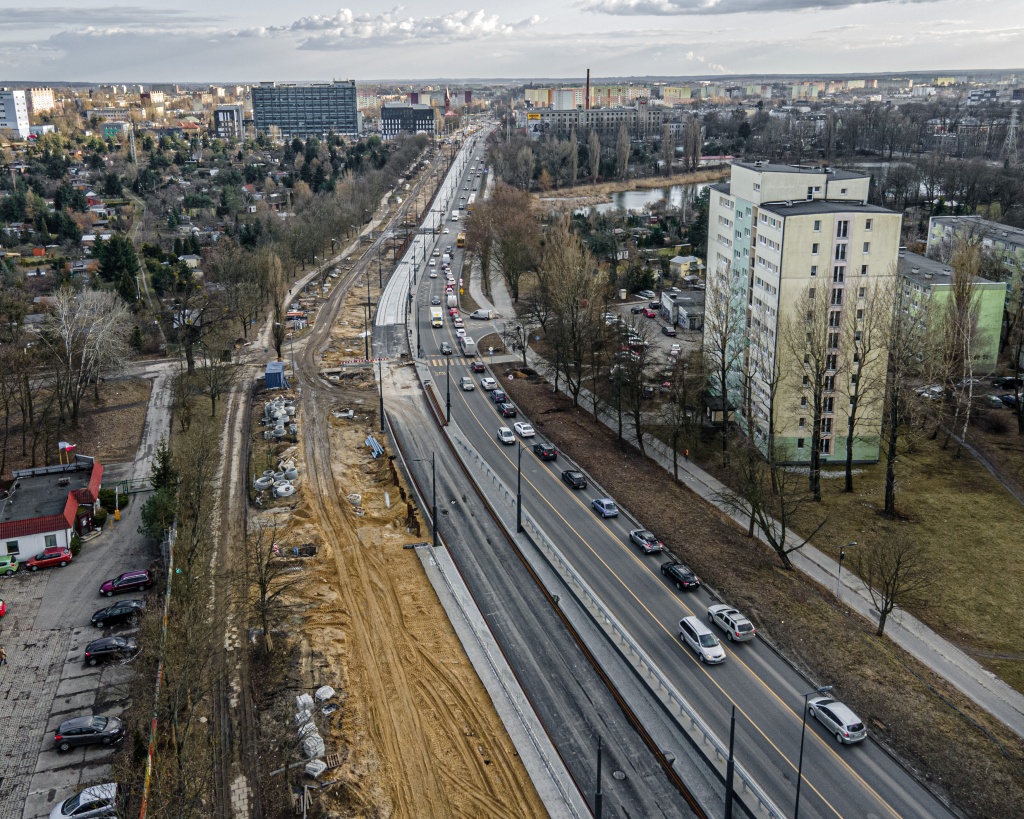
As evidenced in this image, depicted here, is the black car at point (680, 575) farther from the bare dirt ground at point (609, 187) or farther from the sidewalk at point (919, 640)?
the bare dirt ground at point (609, 187)

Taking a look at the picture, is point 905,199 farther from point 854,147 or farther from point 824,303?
point 824,303

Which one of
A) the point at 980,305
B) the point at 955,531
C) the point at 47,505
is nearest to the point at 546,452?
the point at 955,531

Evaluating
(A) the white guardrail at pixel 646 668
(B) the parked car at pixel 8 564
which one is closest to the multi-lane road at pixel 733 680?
(A) the white guardrail at pixel 646 668

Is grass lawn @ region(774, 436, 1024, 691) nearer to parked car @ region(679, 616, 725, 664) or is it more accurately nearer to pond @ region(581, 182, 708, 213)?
parked car @ region(679, 616, 725, 664)

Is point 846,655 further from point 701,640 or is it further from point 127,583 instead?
point 127,583

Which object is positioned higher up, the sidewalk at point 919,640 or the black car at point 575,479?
the black car at point 575,479

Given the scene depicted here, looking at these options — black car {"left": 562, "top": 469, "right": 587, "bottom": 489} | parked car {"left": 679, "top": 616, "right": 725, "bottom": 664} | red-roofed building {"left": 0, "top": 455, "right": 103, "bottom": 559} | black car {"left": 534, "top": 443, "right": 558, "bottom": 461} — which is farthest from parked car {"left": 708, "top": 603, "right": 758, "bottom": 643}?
red-roofed building {"left": 0, "top": 455, "right": 103, "bottom": 559}

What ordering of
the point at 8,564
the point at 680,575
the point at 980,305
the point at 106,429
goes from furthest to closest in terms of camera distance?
the point at 980,305
the point at 106,429
the point at 8,564
the point at 680,575
